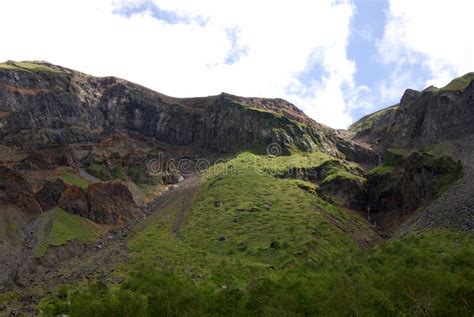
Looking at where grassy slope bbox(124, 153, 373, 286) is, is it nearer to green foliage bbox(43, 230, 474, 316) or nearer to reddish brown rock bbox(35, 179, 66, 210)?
A: green foliage bbox(43, 230, 474, 316)

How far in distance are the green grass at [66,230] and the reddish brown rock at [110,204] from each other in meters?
8.21

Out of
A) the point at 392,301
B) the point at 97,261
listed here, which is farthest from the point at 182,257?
the point at 392,301

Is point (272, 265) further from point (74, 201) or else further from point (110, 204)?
point (110, 204)

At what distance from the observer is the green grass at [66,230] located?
137875 millimetres

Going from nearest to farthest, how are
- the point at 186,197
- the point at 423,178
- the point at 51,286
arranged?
1. the point at 51,286
2. the point at 423,178
3. the point at 186,197

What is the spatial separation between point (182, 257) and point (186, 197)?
81.8 metres

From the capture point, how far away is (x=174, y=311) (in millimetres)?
53531

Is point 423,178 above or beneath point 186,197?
above

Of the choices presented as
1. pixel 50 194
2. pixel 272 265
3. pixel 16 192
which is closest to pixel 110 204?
pixel 50 194

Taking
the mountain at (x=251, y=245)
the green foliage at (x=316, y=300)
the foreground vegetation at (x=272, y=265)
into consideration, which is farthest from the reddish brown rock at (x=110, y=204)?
the green foliage at (x=316, y=300)

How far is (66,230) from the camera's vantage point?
493 feet

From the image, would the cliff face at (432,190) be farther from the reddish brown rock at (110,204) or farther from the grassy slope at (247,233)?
the reddish brown rock at (110,204)

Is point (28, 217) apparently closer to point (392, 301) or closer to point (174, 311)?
point (174, 311)

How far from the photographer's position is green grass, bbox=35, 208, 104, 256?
13788 centimetres
